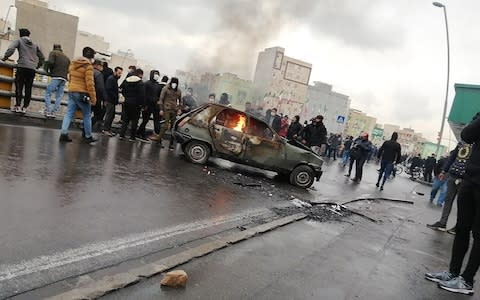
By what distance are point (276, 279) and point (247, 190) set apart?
4302mm

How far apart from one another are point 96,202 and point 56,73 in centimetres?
654

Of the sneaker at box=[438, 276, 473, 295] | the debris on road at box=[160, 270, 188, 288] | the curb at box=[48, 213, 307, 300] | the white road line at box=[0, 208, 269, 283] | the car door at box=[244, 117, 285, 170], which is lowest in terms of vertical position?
the white road line at box=[0, 208, 269, 283]

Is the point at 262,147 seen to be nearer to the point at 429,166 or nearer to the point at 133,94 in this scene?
the point at 133,94

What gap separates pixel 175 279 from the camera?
3398 mm

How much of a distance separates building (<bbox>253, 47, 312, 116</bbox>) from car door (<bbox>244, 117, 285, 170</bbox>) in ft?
143

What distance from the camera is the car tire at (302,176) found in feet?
33.5

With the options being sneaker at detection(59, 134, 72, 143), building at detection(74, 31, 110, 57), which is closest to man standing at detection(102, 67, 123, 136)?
sneaker at detection(59, 134, 72, 143)

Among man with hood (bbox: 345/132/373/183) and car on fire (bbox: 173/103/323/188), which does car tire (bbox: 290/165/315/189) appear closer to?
car on fire (bbox: 173/103/323/188)

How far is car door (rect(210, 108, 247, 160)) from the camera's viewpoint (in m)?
9.79

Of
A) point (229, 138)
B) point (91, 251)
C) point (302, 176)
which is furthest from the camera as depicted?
point (302, 176)

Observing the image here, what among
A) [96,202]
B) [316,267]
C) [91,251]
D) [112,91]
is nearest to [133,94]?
Result: [112,91]

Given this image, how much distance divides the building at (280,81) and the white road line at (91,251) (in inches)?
1931

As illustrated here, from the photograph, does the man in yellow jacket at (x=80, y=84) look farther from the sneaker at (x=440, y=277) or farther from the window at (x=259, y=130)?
the sneaker at (x=440, y=277)

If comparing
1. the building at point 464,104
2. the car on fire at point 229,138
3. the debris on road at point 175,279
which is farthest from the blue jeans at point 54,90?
the building at point 464,104
